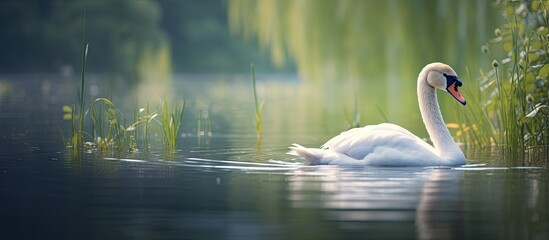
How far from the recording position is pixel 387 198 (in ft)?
24.7

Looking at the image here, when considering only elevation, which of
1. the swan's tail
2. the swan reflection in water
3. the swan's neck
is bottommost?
the swan reflection in water

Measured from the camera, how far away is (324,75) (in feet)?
50.6

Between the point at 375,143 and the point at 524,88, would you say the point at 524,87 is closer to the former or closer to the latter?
the point at 524,88

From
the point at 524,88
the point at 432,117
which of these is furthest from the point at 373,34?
the point at 432,117

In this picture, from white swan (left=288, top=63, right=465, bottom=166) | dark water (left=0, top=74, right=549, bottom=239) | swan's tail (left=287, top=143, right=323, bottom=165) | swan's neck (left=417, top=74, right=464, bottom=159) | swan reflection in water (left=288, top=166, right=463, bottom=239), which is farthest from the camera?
swan's neck (left=417, top=74, right=464, bottom=159)

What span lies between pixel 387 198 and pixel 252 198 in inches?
33.5

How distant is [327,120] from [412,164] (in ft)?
28.8

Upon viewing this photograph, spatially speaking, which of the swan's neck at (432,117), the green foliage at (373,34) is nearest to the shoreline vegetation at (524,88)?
the swan's neck at (432,117)

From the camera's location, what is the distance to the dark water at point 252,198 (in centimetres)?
634

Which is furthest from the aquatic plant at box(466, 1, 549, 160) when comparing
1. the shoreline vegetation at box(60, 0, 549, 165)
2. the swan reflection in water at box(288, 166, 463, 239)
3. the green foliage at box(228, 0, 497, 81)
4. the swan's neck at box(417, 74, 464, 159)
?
the green foliage at box(228, 0, 497, 81)

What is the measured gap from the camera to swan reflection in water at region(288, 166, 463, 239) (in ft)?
21.2

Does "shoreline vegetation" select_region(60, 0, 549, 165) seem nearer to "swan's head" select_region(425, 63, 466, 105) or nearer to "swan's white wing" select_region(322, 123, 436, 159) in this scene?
"swan's head" select_region(425, 63, 466, 105)

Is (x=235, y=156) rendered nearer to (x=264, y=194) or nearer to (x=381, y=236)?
(x=264, y=194)

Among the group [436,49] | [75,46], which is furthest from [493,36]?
[75,46]
